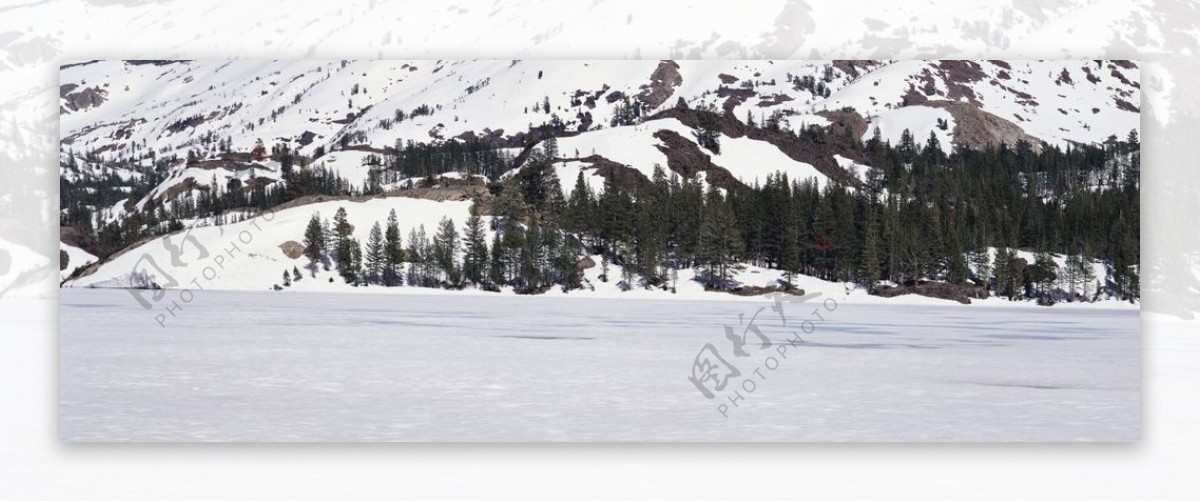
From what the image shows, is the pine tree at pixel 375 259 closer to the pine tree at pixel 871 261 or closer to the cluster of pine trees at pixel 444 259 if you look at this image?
the cluster of pine trees at pixel 444 259

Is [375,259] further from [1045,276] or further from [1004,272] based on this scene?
[1045,276]

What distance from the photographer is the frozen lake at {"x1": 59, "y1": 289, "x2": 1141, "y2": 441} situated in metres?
21.3

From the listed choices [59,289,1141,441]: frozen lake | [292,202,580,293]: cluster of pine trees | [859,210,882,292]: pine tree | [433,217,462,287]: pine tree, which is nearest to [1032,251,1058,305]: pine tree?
[859,210,882,292]: pine tree

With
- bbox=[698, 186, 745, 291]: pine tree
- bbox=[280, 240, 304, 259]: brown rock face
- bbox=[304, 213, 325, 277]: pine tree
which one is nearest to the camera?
bbox=[280, 240, 304, 259]: brown rock face

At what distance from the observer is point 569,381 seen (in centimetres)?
2803

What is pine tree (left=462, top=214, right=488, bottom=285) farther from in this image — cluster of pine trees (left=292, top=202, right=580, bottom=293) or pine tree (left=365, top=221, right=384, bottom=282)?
pine tree (left=365, top=221, right=384, bottom=282)

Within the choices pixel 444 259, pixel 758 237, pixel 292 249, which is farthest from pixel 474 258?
pixel 758 237

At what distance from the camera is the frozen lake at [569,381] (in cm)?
2127

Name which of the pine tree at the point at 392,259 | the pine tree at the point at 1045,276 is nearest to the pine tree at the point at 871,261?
the pine tree at the point at 1045,276

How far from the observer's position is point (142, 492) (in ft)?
52.4

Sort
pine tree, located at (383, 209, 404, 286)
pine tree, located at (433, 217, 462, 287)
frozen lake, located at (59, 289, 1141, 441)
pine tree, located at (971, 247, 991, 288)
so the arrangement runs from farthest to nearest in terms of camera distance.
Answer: pine tree, located at (433, 217, 462, 287)
pine tree, located at (383, 209, 404, 286)
pine tree, located at (971, 247, 991, 288)
frozen lake, located at (59, 289, 1141, 441)

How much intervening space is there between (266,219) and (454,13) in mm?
97445

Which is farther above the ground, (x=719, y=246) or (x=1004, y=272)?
(x=719, y=246)

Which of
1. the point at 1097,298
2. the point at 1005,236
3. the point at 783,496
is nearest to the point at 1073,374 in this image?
→ the point at 783,496
